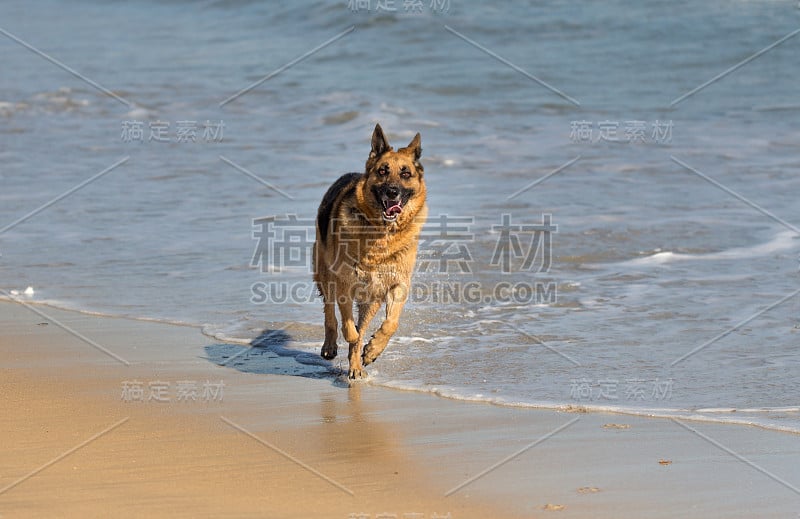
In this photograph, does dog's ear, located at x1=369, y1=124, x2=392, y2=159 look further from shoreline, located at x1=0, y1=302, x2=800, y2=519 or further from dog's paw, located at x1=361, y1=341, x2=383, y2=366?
shoreline, located at x1=0, y1=302, x2=800, y2=519

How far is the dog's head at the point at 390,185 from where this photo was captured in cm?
704

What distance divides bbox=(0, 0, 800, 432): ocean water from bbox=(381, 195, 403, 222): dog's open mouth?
3.07ft

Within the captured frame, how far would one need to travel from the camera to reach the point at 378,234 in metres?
7.16

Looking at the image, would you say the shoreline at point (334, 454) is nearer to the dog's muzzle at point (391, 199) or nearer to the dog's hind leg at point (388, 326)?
the dog's hind leg at point (388, 326)

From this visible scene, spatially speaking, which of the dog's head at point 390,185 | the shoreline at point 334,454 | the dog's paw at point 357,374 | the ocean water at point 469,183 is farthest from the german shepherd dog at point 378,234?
the shoreline at point 334,454

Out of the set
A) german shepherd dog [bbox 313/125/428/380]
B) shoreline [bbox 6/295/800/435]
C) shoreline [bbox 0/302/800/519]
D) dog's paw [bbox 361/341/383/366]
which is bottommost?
shoreline [bbox 0/302/800/519]

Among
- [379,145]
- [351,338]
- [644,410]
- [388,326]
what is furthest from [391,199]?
[644,410]

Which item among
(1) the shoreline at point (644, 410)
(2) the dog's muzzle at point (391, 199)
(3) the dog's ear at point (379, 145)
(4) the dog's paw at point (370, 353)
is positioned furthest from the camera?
(3) the dog's ear at point (379, 145)

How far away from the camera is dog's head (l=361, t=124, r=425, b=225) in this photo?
7.04 m

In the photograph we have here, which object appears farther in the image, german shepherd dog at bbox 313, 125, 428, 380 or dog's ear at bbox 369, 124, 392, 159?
dog's ear at bbox 369, 124, 392, 159

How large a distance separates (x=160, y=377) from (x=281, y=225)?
15.4 feet

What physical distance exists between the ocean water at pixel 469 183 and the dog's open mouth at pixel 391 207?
3.07ft

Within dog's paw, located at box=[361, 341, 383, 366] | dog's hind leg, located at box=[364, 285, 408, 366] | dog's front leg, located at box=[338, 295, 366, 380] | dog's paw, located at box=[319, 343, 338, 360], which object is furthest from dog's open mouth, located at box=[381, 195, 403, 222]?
dog's paw, located at box=[319, 343, 338, 360]

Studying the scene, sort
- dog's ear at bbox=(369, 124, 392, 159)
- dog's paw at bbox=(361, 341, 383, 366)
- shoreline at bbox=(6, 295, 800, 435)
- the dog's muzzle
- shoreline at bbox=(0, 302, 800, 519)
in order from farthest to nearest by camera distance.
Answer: dog's ear at bbox=(369, 124, 392, 159) < the dog's muzzle < dog's paw at bbox=(361, 341, 383, 366) < shoreline at bbox=(6, 295, 800, 435) < shoreline at bbox=(0, 302, 800, 519)
